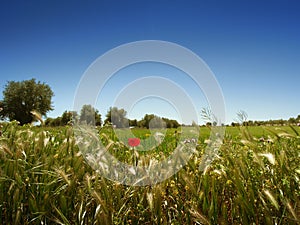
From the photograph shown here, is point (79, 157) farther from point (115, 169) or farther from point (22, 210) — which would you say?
point (22, 210)

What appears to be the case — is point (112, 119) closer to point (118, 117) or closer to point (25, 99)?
point (118, 117)

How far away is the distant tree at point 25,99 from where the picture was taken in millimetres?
42562

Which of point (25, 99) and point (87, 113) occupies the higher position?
point (25, 99)

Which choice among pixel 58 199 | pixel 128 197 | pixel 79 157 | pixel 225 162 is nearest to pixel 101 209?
pixel 128 197

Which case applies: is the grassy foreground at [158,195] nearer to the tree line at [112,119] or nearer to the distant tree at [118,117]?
the tree line at [112,119]

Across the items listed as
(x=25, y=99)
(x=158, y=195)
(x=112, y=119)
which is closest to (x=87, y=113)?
(x=112, y=119)

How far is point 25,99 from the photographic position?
44719 millimetres

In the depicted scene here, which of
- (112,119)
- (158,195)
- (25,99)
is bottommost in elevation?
(158,195)

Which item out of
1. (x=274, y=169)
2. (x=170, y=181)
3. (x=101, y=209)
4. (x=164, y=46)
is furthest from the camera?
(x=164, y=46)

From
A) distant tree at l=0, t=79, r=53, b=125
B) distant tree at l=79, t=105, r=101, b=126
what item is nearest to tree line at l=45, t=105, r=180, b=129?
distant tree at l=79, t=105, r=101, b=126

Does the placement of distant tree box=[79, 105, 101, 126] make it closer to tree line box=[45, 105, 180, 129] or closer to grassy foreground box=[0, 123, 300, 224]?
tree line box=[45, 105, 180, 129]

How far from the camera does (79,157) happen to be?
2293 mm

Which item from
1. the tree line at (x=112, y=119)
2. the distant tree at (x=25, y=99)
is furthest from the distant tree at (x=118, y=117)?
the distant tree at (x=25, y=99)

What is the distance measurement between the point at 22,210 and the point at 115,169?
707mm
